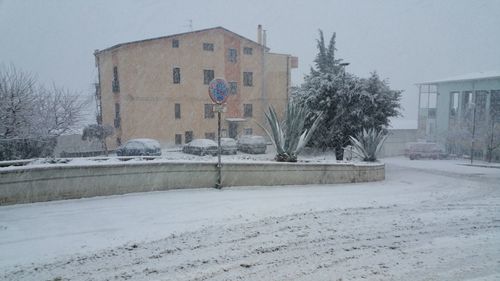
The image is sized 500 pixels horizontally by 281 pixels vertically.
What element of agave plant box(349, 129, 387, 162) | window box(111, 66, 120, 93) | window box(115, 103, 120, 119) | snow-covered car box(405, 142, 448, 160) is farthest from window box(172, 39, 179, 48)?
snow-covered car box(405, 142, 448, 160)

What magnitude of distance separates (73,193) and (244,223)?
3945mm

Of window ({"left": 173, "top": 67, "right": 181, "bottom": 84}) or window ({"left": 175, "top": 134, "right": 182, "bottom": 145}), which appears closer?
window ({"left": 173, "top": 67, "right": 181, "bottom": 84})

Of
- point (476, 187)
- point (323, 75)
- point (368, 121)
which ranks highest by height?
point (323, 75)

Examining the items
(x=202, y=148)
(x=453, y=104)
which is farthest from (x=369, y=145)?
(x=453, y=104)

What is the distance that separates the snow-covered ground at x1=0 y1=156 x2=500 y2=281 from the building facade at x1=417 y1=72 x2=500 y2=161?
26041 millimetres

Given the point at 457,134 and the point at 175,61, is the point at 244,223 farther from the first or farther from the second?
the point at 457,134

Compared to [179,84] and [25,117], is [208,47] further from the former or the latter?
[25,117]

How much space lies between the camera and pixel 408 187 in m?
11.4

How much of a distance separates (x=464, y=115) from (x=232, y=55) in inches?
915

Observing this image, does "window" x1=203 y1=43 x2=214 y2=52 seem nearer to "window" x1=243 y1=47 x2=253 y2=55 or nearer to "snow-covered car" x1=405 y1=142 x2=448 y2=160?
"window" x1=243 y1=47 x2=253 y2=55

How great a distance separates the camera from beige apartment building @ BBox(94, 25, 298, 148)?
29.7 metres

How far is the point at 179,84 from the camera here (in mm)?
31516

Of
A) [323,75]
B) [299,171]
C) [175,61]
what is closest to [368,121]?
[323,75]

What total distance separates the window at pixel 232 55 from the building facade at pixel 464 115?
2011 cm
